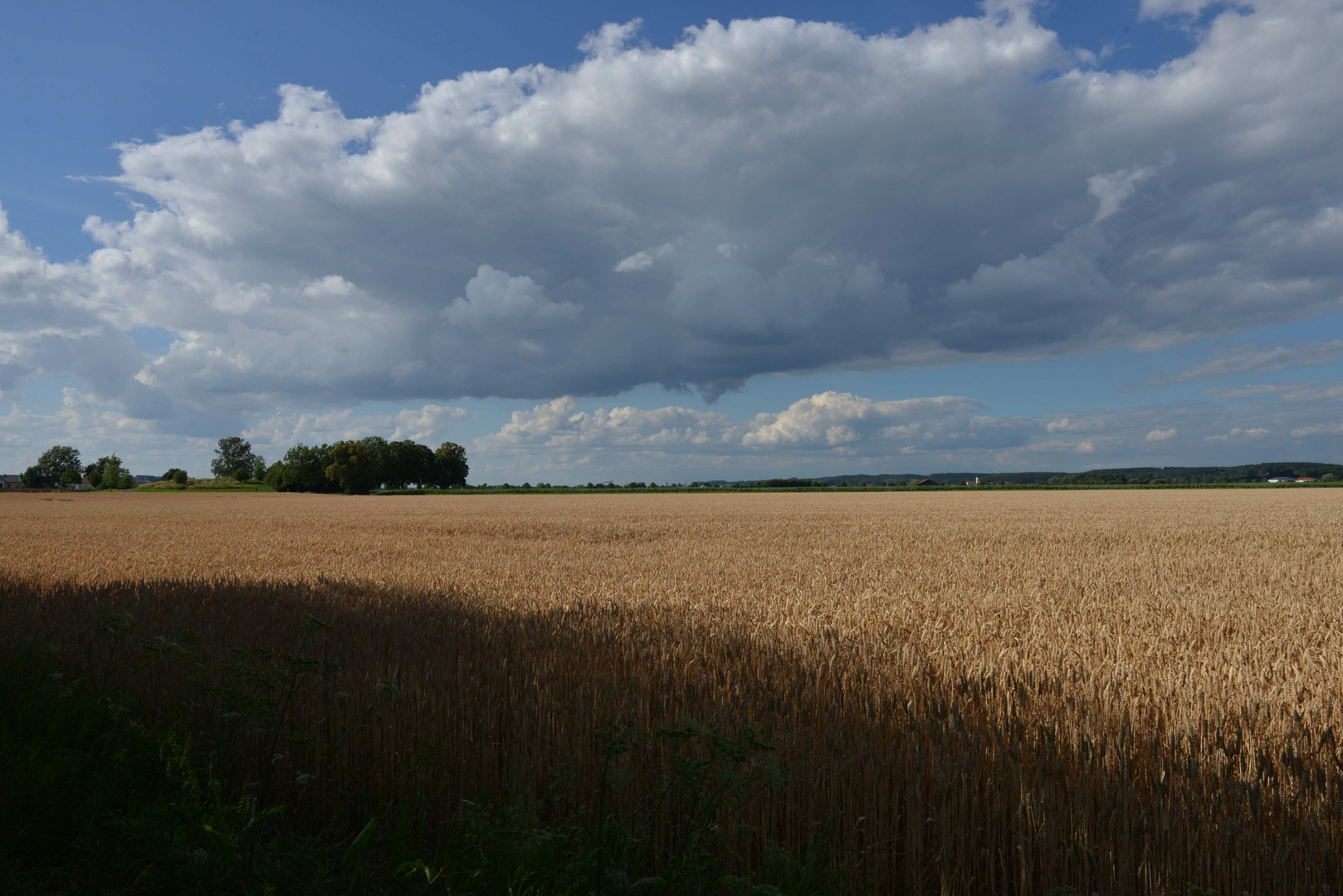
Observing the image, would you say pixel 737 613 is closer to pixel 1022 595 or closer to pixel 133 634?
pixel 1022 595

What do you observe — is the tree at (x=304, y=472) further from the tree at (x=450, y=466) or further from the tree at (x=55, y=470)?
the tree at (x=55, y=470)

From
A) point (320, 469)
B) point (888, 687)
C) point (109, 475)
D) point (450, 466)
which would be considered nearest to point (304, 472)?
point (320, 469)

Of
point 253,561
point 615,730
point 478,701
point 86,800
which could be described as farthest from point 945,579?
point 253,561

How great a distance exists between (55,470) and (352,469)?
374 ft

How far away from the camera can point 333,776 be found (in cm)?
443

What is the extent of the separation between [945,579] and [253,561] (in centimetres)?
1453

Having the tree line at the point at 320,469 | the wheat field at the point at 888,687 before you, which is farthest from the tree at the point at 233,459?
the wheat field at the point at 888,687

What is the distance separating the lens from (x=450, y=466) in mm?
154750

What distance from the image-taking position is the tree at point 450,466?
494 feet

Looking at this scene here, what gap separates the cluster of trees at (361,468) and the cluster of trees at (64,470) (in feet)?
179

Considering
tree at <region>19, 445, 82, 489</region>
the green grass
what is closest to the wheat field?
the green grass

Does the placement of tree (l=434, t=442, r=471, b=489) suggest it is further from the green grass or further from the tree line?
the green grass

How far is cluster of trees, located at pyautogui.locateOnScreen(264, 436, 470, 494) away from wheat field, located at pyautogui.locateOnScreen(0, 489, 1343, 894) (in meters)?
115

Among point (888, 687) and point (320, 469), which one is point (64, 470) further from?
point (888, 687)
